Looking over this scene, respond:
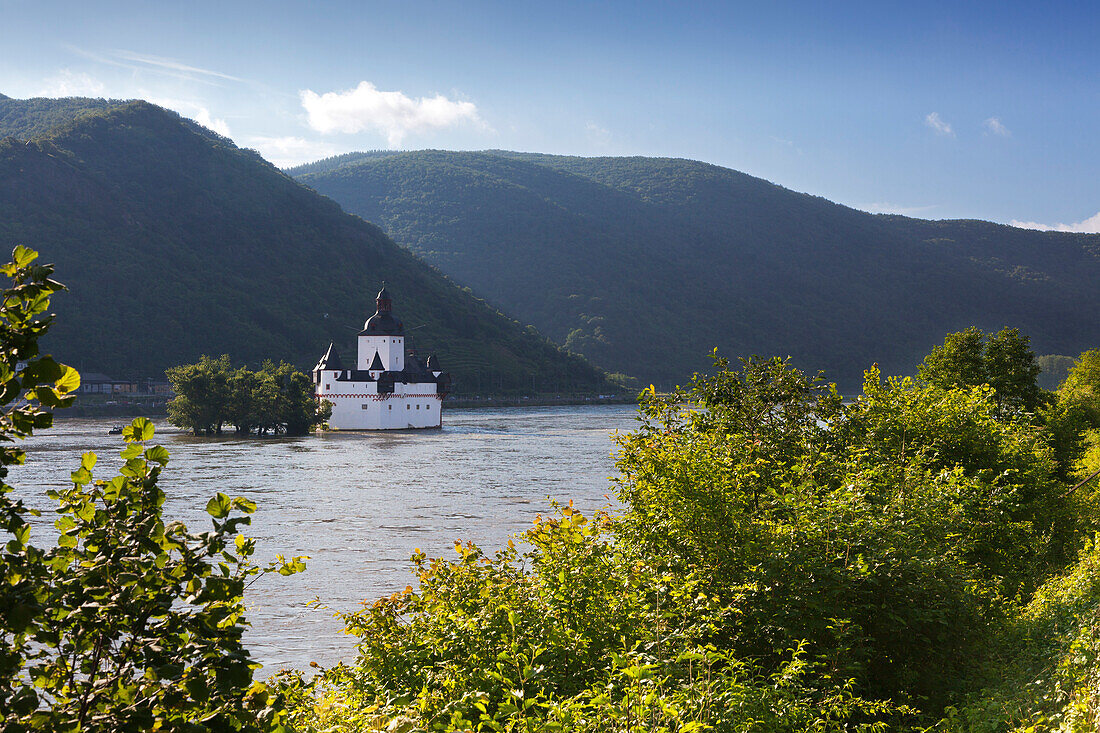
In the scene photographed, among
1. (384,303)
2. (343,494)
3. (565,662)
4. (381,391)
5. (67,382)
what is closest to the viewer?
(67,382)

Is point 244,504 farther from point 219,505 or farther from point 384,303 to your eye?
point 384,303

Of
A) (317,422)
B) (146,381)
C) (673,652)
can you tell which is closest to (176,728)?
(673,652)

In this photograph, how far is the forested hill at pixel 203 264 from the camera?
121m

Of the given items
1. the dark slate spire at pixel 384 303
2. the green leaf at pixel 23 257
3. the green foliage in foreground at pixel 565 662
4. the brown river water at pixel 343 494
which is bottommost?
the brown river water at pixel 343 494

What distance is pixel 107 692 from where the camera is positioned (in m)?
2.87

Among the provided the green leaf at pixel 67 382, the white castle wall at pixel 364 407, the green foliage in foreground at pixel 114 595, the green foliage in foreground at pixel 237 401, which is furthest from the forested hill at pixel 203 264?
the green leaf at pixel 67 382

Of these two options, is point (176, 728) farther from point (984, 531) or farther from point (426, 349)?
point (426, 349)

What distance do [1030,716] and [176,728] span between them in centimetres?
698

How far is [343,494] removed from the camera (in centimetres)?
3400

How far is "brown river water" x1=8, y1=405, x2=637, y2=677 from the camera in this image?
1612 cm

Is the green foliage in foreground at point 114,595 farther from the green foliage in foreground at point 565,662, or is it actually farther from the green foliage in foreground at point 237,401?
the green foliage in foreground at point 237,401

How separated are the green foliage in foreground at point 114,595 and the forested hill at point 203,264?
377 ft

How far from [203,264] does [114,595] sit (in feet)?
496

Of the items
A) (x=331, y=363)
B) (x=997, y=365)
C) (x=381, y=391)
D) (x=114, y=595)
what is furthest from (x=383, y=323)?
(x=114, y=595)
